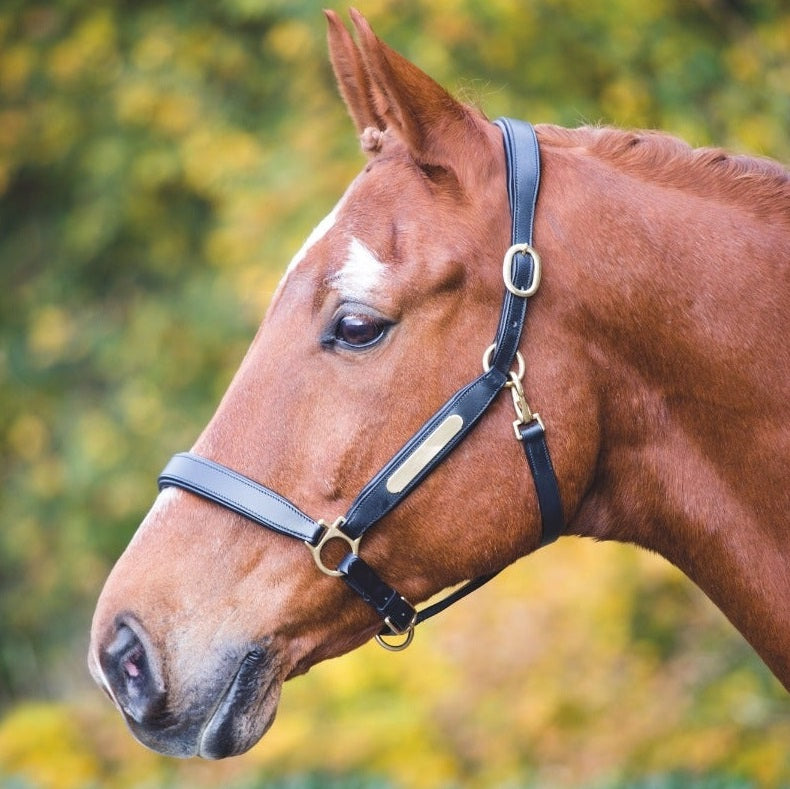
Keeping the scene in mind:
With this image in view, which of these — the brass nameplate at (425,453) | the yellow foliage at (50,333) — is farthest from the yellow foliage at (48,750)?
the brass nameplate at (425,453)

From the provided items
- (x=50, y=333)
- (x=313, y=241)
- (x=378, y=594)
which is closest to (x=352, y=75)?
(x=313, y=241)

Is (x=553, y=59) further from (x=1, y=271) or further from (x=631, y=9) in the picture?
(x=1, y=271)

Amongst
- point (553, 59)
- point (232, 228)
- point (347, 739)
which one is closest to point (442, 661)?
point (347, 739)

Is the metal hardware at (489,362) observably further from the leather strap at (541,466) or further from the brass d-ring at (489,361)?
the leather strap at (541,466)

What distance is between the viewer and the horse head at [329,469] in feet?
6.98

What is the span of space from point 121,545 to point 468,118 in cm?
832

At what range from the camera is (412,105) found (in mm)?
2244

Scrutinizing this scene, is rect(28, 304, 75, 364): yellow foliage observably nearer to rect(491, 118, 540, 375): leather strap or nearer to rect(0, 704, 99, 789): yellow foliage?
rect(0, 704, 99, 789): yellow foliage

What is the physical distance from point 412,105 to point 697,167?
0.70 meters

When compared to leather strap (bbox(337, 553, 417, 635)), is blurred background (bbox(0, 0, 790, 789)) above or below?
below

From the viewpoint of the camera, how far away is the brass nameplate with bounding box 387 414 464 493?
7.11 ft

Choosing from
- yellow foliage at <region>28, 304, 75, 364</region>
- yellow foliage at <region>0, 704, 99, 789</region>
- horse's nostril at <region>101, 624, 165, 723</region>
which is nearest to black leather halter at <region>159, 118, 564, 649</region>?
horse's nostril at <region>101, 624, 165, 723</region>

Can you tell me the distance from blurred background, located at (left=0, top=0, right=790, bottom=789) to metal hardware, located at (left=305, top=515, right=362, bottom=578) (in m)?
1.32

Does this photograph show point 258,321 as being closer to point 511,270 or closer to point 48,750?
point 48,750
